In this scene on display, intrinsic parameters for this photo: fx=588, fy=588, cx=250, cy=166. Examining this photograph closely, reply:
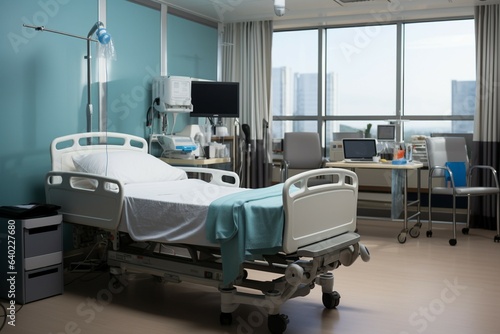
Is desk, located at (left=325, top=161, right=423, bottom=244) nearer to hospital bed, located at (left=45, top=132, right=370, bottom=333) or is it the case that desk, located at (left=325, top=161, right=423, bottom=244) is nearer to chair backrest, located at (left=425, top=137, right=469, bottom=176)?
chair backrest, located at (left=425, top=137, right=469, bottom=176)

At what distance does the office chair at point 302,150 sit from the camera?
21.0 feet

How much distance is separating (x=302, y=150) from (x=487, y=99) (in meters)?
2.00

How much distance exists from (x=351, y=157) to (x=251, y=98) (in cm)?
158

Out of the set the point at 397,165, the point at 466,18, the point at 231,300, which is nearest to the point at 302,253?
the point at 231,300

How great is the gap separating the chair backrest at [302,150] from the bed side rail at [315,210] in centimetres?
274

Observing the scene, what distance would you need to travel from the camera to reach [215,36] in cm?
682

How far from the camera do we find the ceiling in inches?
239

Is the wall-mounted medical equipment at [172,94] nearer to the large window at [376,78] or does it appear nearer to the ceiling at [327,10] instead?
the ceiling at [327,10]

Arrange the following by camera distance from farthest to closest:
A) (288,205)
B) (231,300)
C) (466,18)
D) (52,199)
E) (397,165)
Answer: (466,18), (397,165), (52,199), (231,300), (288,205)

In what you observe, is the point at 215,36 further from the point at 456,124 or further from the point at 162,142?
the point at 456,124

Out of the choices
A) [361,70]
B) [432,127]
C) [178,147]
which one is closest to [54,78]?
[178,147]

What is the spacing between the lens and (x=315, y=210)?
323 centimetres

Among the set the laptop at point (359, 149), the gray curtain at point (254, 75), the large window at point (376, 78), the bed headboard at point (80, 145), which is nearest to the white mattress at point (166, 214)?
the bed headboard at point (80, 145)

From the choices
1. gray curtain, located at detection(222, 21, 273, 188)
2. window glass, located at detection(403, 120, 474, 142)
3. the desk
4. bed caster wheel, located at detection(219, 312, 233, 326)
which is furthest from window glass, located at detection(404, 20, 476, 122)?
bed caster wheel, located at detection(219, 312, 233, 326)
